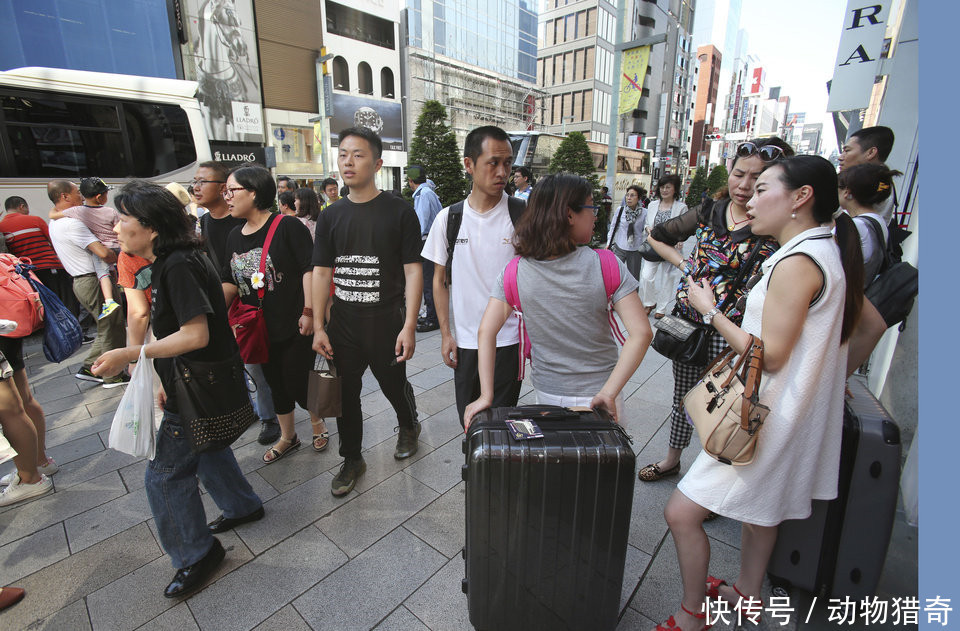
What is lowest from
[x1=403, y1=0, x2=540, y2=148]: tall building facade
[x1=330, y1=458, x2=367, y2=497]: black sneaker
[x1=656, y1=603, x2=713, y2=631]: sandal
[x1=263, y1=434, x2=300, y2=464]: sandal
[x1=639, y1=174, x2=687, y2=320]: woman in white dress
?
[x1=263, y1=434, x2=300, y2=464]: sandal

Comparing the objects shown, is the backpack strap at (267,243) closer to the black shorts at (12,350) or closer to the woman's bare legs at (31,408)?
the black shorts at (12,350)

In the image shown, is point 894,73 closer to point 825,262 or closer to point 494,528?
point 825,262

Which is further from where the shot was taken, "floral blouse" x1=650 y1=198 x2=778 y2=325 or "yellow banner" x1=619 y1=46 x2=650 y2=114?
"yellow banner" x1=619 y1=46 x2=650 y2=114

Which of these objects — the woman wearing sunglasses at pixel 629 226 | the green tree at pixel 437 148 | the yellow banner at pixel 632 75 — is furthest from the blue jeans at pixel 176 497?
the green tree at pixel 437 148

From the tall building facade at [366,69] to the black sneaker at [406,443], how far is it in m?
24.0

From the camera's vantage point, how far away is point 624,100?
9.69 m

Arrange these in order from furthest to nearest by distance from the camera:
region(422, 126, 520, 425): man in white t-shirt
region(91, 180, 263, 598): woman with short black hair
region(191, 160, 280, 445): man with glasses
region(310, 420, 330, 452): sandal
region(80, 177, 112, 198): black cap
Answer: region(80, 177, 112, 198): black cap
region(310, 420, 330, 452): sandal
region(191, 160, 280, 445): man with glasses
region(422, 126, 520, 425): man in white t-shirt
region(91, 180, 263, 598): woman with short black hair

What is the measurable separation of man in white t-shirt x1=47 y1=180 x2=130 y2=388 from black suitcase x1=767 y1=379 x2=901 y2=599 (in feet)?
18.4

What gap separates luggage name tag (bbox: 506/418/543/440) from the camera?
4.74 feet

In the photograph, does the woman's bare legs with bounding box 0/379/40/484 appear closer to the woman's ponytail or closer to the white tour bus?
the woman's ponytail

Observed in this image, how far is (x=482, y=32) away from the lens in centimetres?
3881

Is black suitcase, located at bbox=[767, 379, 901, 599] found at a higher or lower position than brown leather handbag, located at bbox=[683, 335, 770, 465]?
lower

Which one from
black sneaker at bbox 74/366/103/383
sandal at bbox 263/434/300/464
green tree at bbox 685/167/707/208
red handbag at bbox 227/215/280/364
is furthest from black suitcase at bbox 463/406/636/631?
green tree at bbox 685/167/707/208

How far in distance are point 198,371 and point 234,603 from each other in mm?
1065
